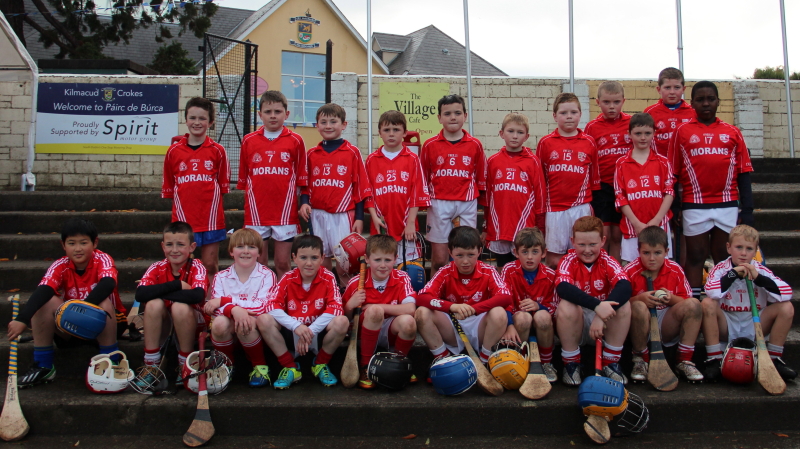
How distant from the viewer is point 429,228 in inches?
177

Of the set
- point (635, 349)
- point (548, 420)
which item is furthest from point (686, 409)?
point (548, 420)

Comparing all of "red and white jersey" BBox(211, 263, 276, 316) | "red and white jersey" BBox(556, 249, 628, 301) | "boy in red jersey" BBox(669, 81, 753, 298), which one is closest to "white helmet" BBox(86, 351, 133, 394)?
"red and white jersey" BBox(211, 263, 276, 316)

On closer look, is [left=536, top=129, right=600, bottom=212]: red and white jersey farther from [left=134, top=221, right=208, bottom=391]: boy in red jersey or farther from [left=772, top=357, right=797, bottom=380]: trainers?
[left=134, top=221, right=208, bottom=391]: boy in red jersey

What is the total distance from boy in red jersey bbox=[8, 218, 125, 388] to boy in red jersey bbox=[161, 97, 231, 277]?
0.67 m

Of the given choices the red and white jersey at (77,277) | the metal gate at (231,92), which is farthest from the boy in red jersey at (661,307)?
the metal gate at (231,92)

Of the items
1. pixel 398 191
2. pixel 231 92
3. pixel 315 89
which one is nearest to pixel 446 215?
pixel 398 191

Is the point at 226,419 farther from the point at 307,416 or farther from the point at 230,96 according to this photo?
the point at 230,96

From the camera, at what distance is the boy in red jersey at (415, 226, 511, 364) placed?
11.7 ft

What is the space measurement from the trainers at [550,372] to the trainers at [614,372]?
300mm

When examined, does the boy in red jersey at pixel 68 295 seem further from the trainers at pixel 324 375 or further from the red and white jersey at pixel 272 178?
the trainers at pixel 324 375

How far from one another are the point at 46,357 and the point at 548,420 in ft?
10.4

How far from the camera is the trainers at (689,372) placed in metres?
3.50

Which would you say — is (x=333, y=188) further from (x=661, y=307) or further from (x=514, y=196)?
(x=661, y=307)

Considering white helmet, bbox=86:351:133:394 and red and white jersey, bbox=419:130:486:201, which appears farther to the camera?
red and white jersey, bbox=419:130:486:201
